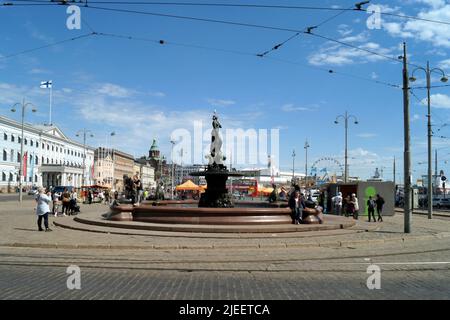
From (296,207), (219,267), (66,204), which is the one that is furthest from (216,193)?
(219,267)

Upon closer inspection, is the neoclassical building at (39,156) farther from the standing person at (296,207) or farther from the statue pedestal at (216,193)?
the standing person at (296,207)

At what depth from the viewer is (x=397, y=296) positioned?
7508mm

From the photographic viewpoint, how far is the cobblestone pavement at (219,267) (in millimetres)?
7676

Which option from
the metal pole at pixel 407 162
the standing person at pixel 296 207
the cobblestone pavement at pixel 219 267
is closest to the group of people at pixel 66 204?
the cobblestone pavement at pixel 219 267

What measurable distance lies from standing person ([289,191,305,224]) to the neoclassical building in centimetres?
6255

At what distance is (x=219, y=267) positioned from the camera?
10430 millimetres

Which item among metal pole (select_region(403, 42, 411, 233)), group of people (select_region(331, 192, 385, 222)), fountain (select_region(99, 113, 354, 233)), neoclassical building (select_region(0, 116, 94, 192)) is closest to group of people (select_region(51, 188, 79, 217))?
fountain (select_region(99, 113, 354, 233))

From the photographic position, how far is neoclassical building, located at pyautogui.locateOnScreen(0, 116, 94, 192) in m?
89.5

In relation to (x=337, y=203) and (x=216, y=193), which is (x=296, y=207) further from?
(x=337, y=203)

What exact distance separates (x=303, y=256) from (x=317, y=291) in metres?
4.66

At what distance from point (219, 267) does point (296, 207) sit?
30.7ft

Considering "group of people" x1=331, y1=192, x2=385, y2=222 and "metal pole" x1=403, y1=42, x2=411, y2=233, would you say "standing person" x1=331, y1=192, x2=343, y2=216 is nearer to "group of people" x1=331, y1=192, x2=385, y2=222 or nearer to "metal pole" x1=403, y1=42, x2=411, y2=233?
"group of people" x1=331, y1=192, x2=385, y2=222

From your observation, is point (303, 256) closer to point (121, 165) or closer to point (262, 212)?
point (262, 212)
